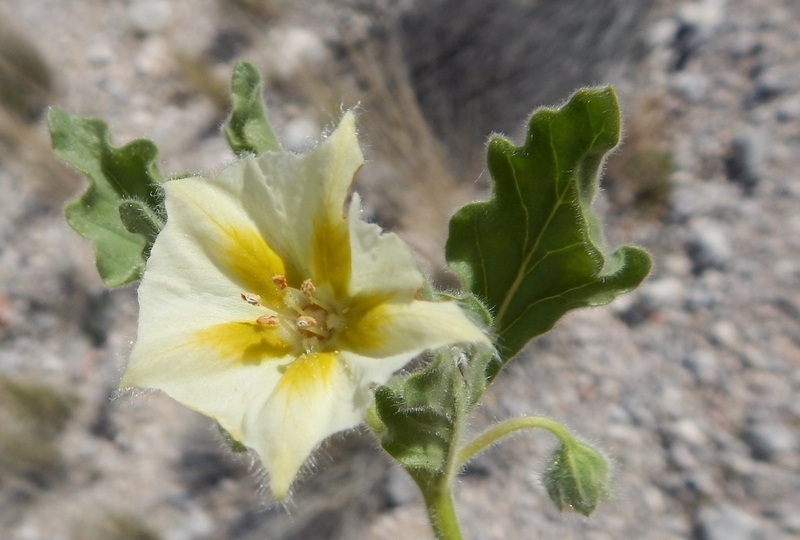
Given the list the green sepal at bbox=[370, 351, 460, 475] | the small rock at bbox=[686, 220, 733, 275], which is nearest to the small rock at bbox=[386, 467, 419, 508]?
the small rock at bbox=[686, 220, 733, 275]

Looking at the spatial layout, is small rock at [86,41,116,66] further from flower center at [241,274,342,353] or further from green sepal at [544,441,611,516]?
green sepal at [544,441,611,516]

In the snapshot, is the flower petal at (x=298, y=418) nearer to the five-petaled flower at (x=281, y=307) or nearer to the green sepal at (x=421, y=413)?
the five-petaled flower at (x=281, y=307)

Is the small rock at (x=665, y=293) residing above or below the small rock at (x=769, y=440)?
above

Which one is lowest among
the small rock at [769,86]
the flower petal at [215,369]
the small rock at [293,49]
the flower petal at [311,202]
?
the flower petal at [215,369]

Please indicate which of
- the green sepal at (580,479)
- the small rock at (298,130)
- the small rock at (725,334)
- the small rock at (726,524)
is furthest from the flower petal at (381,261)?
the small rock at (298,130)

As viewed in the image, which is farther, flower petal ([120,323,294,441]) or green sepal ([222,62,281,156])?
green sepal ([222,62,281,156])

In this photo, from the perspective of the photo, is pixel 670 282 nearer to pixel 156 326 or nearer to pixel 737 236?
pixel 737 236

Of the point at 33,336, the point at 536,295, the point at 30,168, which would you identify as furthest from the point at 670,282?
the point at 30,168
